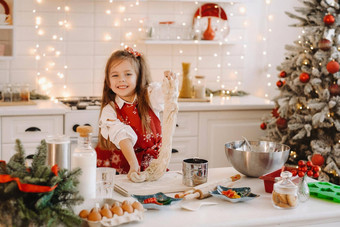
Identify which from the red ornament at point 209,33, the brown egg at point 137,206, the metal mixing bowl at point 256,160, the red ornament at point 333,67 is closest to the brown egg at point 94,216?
the brown egg at point 137,206

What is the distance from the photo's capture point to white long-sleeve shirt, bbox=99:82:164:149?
2.60 m

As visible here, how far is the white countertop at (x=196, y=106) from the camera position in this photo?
3.86m

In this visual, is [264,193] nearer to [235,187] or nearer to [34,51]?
[235,187]

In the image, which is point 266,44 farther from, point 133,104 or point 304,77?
point 133,104

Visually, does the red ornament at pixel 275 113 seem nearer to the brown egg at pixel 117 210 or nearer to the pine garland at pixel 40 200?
the brown egg at pixel 117 210

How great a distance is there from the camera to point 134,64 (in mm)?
2852

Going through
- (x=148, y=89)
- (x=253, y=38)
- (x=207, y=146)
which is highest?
(x=253, y=38)

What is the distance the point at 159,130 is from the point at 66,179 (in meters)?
1.32

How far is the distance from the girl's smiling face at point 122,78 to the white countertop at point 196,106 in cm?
126

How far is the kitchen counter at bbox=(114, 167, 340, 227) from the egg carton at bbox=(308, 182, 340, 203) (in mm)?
22

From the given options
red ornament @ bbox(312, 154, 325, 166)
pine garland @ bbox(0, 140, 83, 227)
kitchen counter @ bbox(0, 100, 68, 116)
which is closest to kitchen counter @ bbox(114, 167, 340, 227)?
pine garland @ bbox(0, 140, 83, 227)

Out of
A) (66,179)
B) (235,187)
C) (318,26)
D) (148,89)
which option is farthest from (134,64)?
(318,26)

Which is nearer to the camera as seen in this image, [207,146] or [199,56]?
[207,146]

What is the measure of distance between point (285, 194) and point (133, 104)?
112 centimetres
